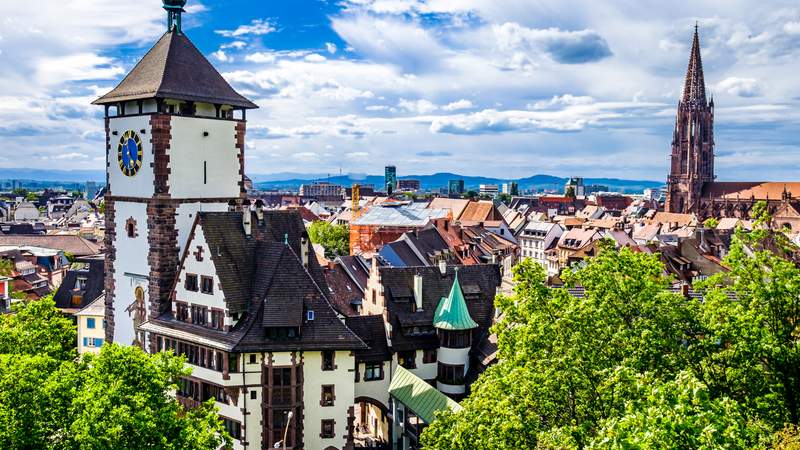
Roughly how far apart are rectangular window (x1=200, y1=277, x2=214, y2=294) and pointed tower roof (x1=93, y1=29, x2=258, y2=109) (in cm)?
1177

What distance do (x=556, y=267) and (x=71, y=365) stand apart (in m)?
120

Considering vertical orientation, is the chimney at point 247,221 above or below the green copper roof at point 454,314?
above

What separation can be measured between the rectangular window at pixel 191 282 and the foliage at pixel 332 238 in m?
80.1

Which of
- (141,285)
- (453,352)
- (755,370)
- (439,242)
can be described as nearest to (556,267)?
(439,242)

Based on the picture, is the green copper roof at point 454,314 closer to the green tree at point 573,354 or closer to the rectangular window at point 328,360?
the rectangular window at point 328,360

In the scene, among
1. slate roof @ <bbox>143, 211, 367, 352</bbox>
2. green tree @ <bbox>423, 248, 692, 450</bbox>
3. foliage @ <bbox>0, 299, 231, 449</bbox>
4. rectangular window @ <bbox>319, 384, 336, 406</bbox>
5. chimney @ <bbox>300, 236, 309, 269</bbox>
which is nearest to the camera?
foliage @ <bbox>0, 299, 231, 449</bbox>

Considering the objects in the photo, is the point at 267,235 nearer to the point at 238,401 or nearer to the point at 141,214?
the point at 141,214

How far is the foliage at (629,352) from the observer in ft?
86.4

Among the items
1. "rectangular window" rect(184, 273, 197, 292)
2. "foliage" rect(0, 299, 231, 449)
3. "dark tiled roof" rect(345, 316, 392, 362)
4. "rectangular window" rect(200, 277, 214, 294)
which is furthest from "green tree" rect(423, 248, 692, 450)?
"dark tiled roof" rect(345, 316, 392, 362)

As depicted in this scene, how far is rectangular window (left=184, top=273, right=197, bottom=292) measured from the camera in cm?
4497

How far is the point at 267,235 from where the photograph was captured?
4994cm

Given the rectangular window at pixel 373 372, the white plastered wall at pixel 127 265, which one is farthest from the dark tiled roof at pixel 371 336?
the white plastered wall at pixel 127 265

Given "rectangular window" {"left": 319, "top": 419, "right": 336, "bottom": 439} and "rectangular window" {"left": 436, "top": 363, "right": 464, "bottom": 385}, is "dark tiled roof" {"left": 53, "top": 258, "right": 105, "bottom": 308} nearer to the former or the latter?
"rectangular window" {"left": 436, "top": 363, "right": 464, "bottom": 385}

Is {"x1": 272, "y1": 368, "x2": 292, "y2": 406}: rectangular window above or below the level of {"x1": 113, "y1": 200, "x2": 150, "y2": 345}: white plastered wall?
below
